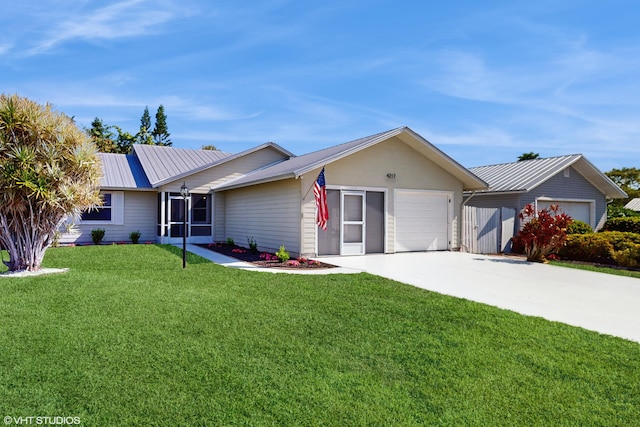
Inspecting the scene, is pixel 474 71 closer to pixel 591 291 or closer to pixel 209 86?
pixel 591 291

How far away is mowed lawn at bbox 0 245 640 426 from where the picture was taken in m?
3.24

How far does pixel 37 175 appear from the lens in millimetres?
8719

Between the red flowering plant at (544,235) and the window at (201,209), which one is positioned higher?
the window at (201,209)

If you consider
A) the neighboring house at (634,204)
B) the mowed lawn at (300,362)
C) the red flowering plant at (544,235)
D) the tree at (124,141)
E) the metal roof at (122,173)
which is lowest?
the mowed lawn at (300,362)

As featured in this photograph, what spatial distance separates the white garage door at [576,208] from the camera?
1906 centimetres

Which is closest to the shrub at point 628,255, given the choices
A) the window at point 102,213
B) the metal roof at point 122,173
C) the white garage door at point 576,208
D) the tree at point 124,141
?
the white garage door at point 576,208

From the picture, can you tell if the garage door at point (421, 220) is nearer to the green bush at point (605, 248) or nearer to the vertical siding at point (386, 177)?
the vertical siding at point (386, 177)

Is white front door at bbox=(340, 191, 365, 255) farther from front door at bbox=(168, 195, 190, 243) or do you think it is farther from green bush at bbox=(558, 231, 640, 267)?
front door at bbox=(168, 195, 190, 243)

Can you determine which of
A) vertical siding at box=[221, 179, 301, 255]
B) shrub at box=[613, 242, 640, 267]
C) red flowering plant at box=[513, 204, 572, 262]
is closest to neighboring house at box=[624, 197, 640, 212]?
shrub at box=[613, 242, 640, 267]

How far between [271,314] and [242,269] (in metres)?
4.20

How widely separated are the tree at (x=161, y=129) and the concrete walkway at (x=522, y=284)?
139ft

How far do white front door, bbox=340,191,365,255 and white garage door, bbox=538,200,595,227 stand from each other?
1041 centimetres

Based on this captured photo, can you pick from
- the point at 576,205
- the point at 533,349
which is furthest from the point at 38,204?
the point at 576,205

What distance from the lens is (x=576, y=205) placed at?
19.8 m
